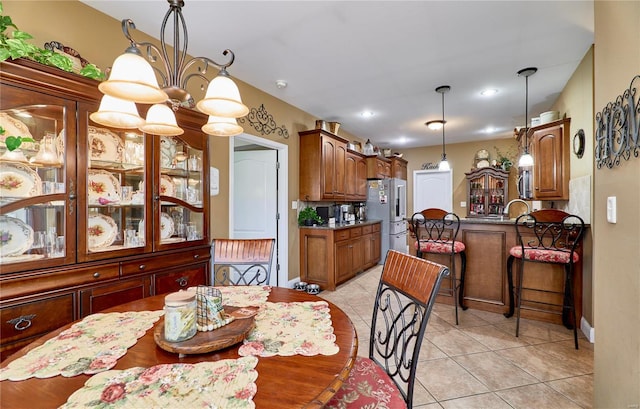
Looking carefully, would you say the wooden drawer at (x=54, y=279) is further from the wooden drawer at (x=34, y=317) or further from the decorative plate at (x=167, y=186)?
the decorative plate at (x=167, y=186)

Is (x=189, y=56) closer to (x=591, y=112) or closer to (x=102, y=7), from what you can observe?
(x=102, y=7)

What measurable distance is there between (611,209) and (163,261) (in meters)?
2.60

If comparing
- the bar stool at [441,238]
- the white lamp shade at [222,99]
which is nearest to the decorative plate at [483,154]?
the bar stool at [441,238]

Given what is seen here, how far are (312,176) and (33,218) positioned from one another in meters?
3.05

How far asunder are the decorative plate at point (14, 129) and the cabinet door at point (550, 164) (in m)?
4.61

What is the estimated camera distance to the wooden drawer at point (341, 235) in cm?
406

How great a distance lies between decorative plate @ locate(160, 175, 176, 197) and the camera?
84.4 inches

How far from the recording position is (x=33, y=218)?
153 cm

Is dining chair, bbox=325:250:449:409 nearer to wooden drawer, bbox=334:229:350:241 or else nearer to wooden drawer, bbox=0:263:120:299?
wooden drawer, bbox=0:263:120:299

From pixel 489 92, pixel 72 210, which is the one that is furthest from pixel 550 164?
pixel 72 210

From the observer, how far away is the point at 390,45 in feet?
8.40

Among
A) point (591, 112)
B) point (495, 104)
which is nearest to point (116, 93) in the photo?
point (591, 112)

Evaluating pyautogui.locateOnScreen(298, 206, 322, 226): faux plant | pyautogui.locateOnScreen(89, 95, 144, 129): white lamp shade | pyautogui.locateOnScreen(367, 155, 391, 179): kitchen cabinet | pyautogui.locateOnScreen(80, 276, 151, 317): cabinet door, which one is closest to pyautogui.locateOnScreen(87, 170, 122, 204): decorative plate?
pyautogui.locateOnScreen(80, 276, 151, 317): cabinet door

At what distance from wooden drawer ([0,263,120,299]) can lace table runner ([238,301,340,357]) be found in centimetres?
110
